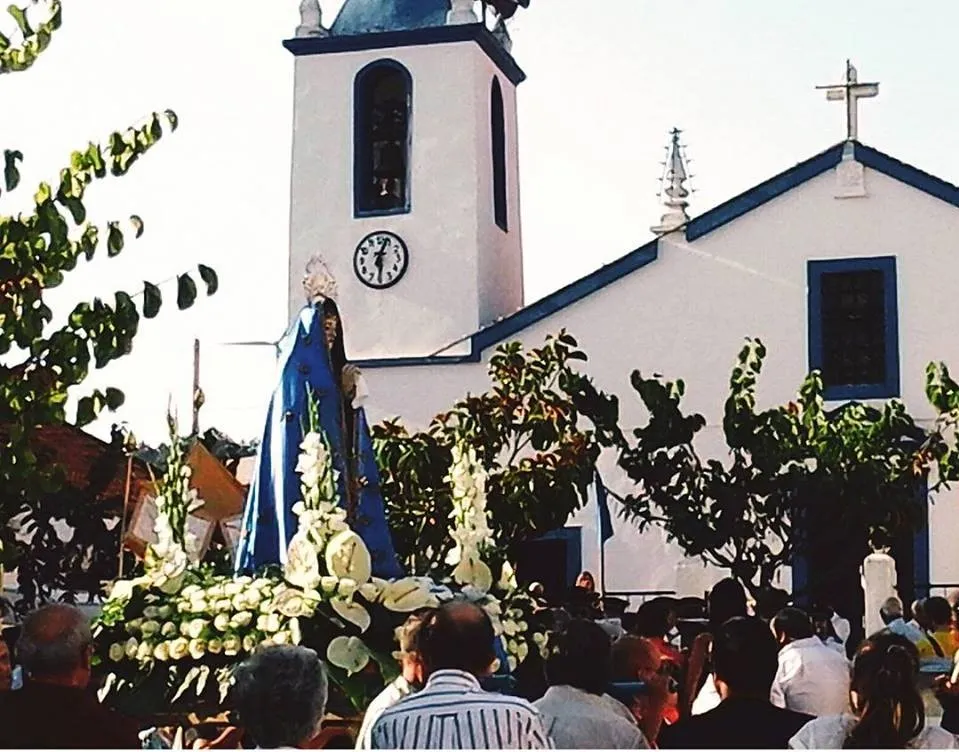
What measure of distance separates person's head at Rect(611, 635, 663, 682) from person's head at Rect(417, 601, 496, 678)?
1.52m

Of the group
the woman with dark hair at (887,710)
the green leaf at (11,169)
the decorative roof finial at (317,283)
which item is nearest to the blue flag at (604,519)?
the decorative roof finial at (317,283)

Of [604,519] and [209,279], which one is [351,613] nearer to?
[209,279]

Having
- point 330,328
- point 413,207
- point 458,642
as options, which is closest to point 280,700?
point 458,642

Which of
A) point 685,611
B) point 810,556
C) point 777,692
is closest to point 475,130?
point 810,556

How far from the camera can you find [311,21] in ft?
74.7

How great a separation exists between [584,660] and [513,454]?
453 inches

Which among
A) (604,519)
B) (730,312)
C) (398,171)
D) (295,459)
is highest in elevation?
(398,171)

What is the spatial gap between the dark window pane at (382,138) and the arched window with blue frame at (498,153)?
113cm

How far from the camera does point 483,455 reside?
17328 mm

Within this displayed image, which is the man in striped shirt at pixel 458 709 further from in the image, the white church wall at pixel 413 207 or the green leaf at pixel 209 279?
the white church wall at pixel 413 207

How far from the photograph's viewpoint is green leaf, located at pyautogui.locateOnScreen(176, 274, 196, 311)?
20.1ft

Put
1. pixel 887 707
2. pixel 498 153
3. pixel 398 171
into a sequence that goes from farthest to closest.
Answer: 1. pixel 498 153
2. pixel 398 171
3. pixel 887 707

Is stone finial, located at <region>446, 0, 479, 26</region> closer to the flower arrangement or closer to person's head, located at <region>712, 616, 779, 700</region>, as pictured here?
the flower arrangement

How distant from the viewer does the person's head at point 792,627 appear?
8281 mm
